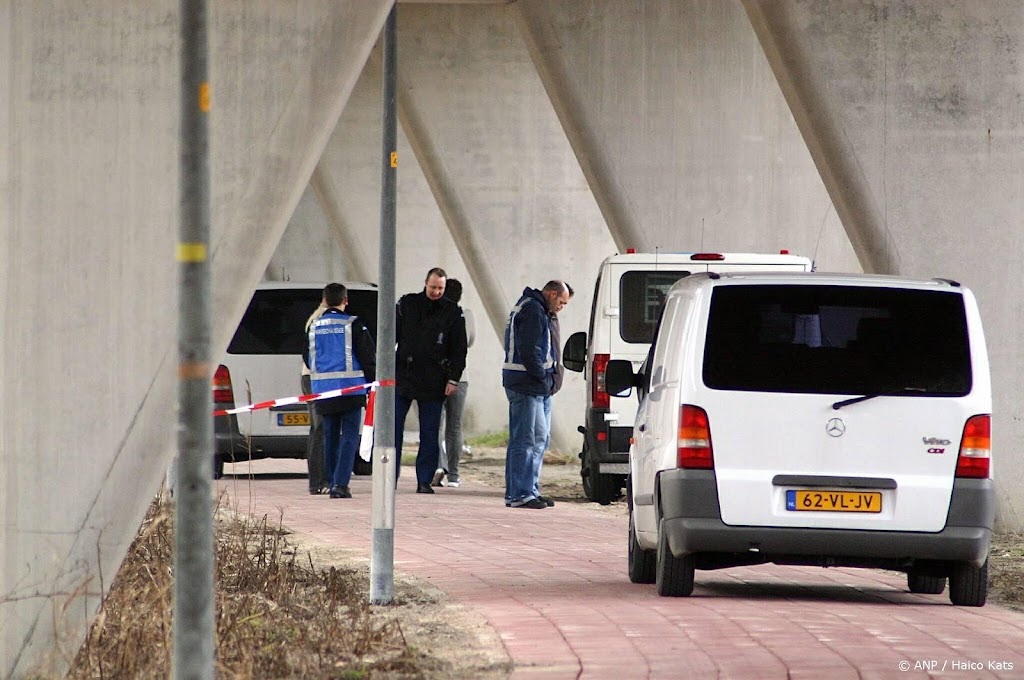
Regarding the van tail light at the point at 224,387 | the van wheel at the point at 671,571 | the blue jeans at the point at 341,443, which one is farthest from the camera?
the van tail light at the point at 224,387

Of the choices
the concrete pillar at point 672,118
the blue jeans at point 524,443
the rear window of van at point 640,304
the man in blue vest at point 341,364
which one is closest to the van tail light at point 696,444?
the blue jeans at point 524,443

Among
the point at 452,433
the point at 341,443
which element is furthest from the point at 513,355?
the point at 452,433

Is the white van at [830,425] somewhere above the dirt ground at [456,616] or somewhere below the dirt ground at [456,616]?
above

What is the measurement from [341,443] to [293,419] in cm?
214

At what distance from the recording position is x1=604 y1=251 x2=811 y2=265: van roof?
563 inches

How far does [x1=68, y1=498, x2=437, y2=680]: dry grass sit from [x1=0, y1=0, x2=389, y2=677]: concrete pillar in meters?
0.32

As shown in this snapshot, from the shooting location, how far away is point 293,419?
17406 mm

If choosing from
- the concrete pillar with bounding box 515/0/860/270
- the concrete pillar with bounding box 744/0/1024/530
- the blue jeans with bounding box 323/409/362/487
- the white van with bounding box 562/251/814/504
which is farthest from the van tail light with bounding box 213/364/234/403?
the concrete pillar with bounding box 744/0/1024/530

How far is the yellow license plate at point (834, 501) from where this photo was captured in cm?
839

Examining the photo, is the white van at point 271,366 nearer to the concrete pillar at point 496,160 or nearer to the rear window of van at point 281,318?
the rear window of van at point 281,318

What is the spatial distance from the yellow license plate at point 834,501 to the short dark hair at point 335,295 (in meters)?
7.37

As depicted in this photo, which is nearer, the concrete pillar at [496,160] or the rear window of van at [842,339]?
the rear window of van at [842,339]

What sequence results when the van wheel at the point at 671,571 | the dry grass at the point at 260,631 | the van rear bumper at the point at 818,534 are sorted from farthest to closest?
1. the van wheel at the point at 671,571
2. the van rear bumper at the point at 818,534
3. the dry grass at the point at 260,631

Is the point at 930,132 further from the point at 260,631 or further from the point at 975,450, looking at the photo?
the point at 260,631
